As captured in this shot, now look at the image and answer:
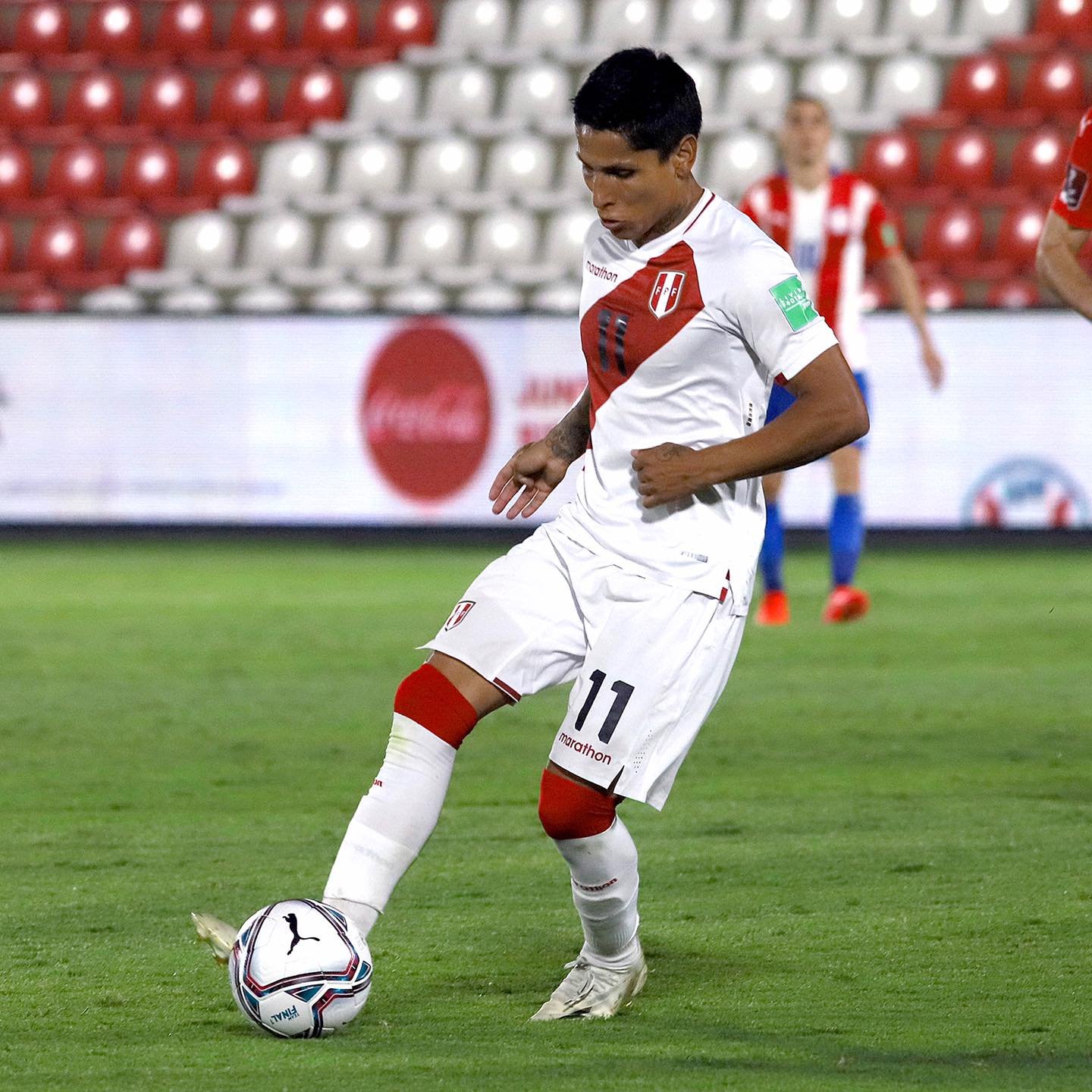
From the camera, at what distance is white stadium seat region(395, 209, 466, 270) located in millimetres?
13812

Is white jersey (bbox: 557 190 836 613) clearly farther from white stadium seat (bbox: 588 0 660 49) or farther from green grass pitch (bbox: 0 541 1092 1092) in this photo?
white stadium seat (bbox: 588 0 660 49)

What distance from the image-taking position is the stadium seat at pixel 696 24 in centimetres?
1478

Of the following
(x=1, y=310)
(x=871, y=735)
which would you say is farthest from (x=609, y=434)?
(x=1, y=310)

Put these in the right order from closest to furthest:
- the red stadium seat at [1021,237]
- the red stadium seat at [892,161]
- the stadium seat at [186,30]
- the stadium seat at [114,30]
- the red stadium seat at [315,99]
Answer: the red stadium seat at [1021,237]
the red stadium seat at [892,161]
the red stadium seat at [315,99]
the stadium seat at [186,30]
the stadium seat at [114,30]

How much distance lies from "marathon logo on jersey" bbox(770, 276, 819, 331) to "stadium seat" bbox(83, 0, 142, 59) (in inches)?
518

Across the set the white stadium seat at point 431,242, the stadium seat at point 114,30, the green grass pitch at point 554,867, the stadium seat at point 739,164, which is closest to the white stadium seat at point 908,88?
the stadium seat at point 739,164

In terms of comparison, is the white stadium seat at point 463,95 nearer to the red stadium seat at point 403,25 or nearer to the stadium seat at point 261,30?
the red stadium seat at point 403,25

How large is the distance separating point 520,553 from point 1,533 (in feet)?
31.4

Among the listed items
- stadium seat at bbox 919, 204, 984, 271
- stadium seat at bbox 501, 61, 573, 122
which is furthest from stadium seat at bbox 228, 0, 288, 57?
stadium seat at bbox 919, 204, 984, 271

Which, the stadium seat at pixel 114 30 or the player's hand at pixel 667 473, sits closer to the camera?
the player's hand at pixel 667 473

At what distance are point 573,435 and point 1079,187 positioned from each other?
170cm

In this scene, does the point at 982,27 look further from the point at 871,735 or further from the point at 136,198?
the point at 871,735

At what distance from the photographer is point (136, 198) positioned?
48.5 ft

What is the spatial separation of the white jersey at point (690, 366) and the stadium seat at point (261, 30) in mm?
12407
